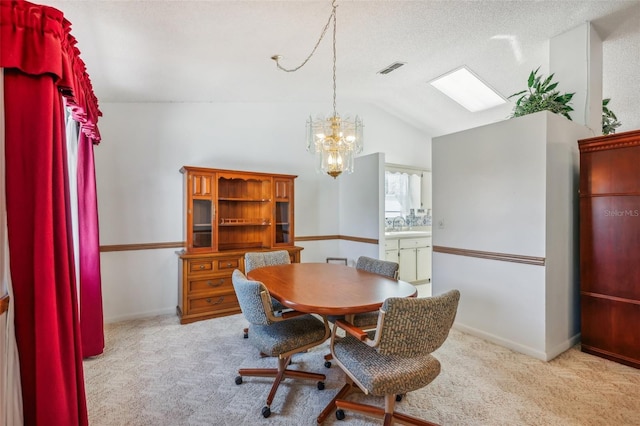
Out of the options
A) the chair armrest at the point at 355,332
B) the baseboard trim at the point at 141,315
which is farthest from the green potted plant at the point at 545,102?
the baseboard trim at the point at 141,315

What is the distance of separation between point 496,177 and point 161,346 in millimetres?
3633

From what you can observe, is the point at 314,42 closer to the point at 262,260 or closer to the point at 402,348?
the point at 262,260

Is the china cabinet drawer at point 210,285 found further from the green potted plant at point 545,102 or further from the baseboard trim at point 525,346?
the green potted plant at point 545,102

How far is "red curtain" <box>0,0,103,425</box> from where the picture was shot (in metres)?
1.31

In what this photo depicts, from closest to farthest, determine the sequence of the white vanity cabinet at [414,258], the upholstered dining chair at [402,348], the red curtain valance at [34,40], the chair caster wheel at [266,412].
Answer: the red curtain valance at [34,40]
the upholstered dining chair at [402,348]
the chair caster wheel at [266,412]
the white vanity cabinet at [414,258]

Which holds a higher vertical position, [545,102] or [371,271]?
[545,102]

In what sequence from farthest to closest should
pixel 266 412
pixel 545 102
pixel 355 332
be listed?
pixel 545 102
pixel 266 412
pixel 355 332

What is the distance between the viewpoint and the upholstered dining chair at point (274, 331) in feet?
6.23

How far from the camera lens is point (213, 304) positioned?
3.65 m

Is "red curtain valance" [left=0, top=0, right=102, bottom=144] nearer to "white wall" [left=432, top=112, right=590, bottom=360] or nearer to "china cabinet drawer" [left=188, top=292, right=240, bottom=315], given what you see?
"china cabinet drawer" [left=188, top=292, right=240, bottom=315]

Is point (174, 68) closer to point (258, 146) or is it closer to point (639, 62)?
point (258, 146)

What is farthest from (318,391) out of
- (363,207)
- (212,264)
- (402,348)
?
(363,207)

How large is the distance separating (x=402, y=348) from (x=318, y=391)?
996 mm

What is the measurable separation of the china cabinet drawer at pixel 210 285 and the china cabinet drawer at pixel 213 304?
0.07 meters
